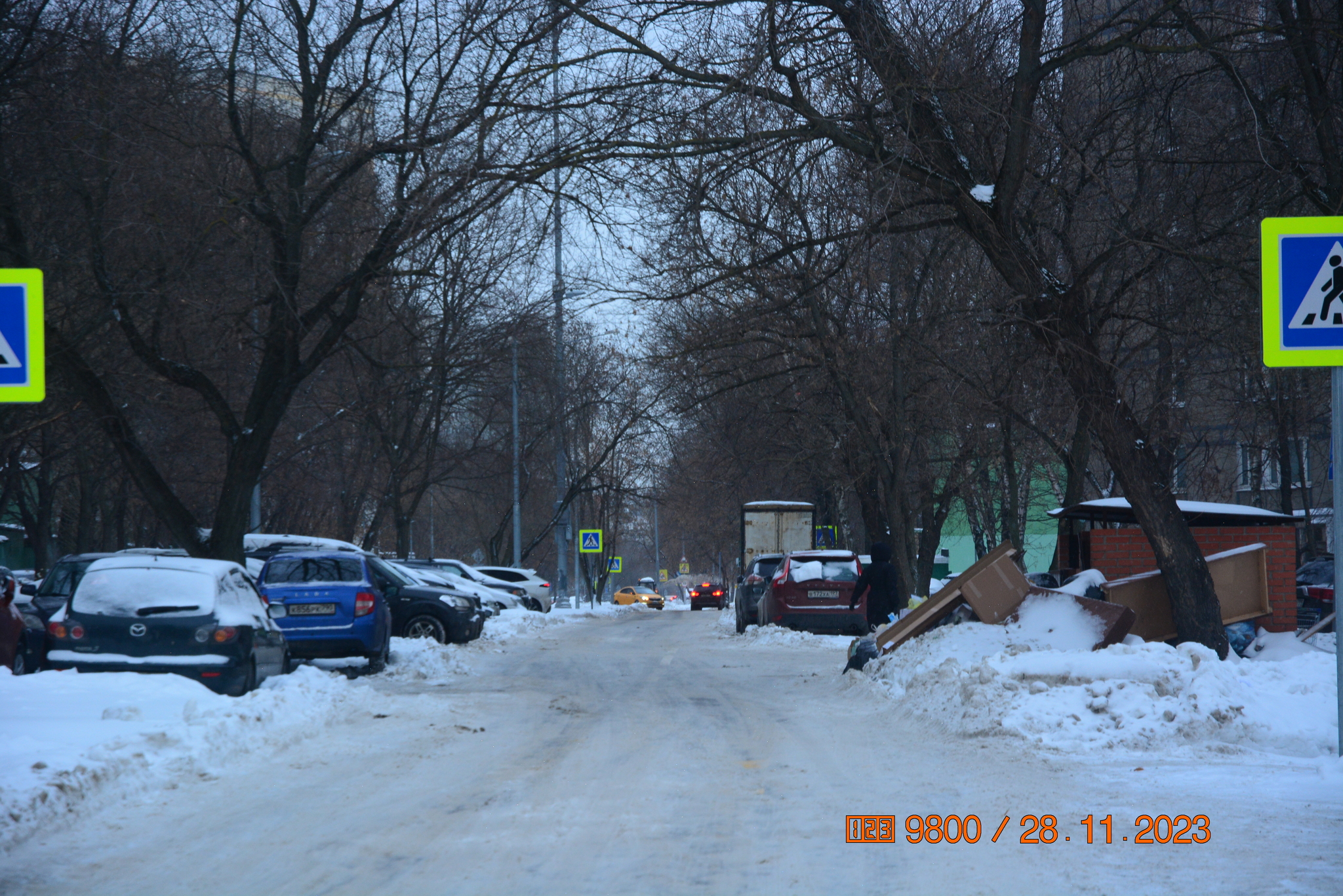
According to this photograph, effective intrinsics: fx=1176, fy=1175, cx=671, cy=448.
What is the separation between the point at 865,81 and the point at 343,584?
9.10 metres

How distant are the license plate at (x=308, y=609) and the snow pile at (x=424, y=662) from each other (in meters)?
1.18

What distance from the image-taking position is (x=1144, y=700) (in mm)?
8727

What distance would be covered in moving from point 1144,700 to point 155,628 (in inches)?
336

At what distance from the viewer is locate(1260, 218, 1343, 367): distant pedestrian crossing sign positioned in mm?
7164

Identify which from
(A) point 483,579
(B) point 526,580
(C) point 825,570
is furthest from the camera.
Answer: (B) point 526,580

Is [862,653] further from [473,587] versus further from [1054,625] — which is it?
[473,587]

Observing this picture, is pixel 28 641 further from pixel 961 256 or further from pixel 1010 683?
pixel 961 256

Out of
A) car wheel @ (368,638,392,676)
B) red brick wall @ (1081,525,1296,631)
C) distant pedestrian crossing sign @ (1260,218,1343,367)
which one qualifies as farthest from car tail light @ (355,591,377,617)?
distant pedestrian crossing sign @ (1260,218,1343,367)

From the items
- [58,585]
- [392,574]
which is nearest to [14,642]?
[58,585]

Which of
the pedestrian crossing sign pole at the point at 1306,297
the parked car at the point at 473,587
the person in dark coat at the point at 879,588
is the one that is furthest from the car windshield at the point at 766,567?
the pedestrian crossing sign pole at the point at 1306,297

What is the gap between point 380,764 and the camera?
8.41 m

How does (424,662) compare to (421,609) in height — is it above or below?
below

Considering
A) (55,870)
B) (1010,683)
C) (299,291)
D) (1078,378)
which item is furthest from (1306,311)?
(299,291)

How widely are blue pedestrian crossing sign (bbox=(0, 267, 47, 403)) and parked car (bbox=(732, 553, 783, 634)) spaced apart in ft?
60.9
